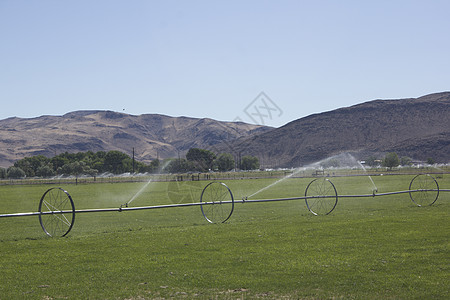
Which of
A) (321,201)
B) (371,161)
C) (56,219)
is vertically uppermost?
(371,161)

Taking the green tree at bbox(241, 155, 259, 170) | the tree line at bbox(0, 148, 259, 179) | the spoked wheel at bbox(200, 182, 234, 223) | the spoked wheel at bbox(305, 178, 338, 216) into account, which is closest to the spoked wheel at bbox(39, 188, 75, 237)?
the spoked wheel at bbox(200, 182, 234, 223)

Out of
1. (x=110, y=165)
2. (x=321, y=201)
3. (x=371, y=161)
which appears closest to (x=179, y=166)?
(x=110, y=165)

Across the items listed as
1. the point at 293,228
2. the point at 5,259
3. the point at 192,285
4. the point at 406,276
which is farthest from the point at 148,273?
the point at 293,228

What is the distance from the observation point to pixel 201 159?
179 m

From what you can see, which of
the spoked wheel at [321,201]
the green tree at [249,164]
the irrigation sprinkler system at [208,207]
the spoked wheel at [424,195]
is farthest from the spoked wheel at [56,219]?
the green tree at [249,164]

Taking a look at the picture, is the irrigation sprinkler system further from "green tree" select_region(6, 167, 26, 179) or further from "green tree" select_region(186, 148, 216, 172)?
"green tree" select_region(6, 167, 26, 179)

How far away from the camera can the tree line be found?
5891 inches

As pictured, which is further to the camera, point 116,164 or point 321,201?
point 116,164

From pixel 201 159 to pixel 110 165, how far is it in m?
36.0

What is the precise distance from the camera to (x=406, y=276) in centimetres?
879

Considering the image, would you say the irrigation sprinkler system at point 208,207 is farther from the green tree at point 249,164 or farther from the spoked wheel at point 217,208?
the green tree at point 249,164

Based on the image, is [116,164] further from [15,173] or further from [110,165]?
[15,173]

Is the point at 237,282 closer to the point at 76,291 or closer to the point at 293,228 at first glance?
the point at 76,291

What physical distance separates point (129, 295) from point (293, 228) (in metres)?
8.28
